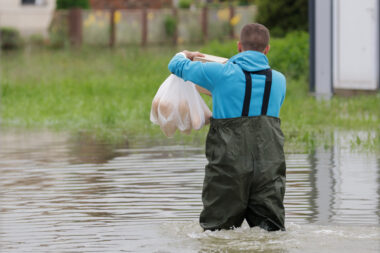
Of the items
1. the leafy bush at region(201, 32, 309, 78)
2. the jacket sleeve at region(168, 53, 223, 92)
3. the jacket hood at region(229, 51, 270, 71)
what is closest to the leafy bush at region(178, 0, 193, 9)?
the leafy bush at region(201, 32, 309, 78)

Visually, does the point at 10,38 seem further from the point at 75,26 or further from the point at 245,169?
the point at 245,169

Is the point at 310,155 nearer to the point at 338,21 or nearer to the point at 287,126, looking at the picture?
the point at 287,126

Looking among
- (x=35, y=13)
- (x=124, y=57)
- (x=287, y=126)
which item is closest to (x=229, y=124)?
(x=287, y=126)

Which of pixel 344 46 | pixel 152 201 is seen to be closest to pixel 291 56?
pixel 344 46

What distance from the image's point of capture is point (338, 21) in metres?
18.7

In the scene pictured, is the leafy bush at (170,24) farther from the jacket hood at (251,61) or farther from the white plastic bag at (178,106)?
the jacket hood at (251,61)

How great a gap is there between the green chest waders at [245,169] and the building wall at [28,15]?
3940cm

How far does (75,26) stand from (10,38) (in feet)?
9.09

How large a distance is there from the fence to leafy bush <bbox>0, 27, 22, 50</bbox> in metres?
1.59

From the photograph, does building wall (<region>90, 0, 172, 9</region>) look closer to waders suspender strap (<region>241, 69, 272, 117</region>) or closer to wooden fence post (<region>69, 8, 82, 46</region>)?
wooden fence post (<region>69, 8, 82, 46</region>)

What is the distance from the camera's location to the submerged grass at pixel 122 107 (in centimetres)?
1368

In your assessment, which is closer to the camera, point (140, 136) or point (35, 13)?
point (140, 136)

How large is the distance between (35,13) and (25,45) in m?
4.17

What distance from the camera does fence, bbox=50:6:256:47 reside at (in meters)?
43.1
